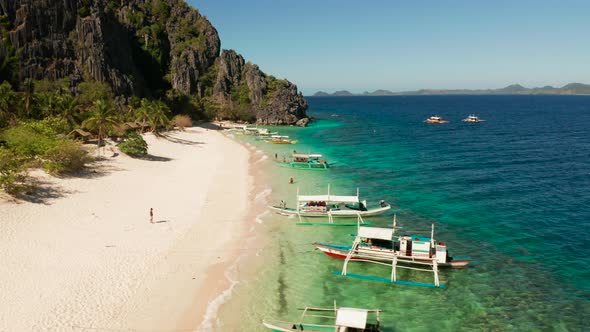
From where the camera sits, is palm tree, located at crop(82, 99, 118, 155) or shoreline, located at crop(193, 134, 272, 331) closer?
shoreline, located at crop(193, 134, 272, 331)

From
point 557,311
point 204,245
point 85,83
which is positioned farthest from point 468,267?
point 85,83

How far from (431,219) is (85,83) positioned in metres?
96.3

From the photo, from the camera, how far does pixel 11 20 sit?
92.4 m

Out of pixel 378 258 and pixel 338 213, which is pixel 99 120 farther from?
pixel 378 258

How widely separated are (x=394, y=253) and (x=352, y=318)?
34.1 ft

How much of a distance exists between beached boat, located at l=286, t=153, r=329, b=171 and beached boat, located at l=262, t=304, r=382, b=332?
40533mm

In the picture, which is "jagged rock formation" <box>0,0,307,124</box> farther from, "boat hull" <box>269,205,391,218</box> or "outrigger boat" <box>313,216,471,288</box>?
"outrigger boat" <box>313,216,471,288</box>

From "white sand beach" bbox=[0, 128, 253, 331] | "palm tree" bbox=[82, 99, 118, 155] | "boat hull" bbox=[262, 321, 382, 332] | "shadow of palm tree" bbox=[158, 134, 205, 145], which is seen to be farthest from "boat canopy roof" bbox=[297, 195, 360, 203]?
"shadow of palm tree" bbox=[158, 134, 205, 145]

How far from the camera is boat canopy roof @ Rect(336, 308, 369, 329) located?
17.3 meters

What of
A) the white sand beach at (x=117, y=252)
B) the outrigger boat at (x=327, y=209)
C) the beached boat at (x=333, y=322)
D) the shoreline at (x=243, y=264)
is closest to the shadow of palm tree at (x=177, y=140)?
the white sand beach at (x=117, y=252)

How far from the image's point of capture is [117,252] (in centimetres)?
2634

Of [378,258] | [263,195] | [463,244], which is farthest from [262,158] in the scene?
[378,258]

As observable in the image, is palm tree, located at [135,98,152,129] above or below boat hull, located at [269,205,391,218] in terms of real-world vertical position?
above

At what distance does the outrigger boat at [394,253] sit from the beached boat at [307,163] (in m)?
32.9
